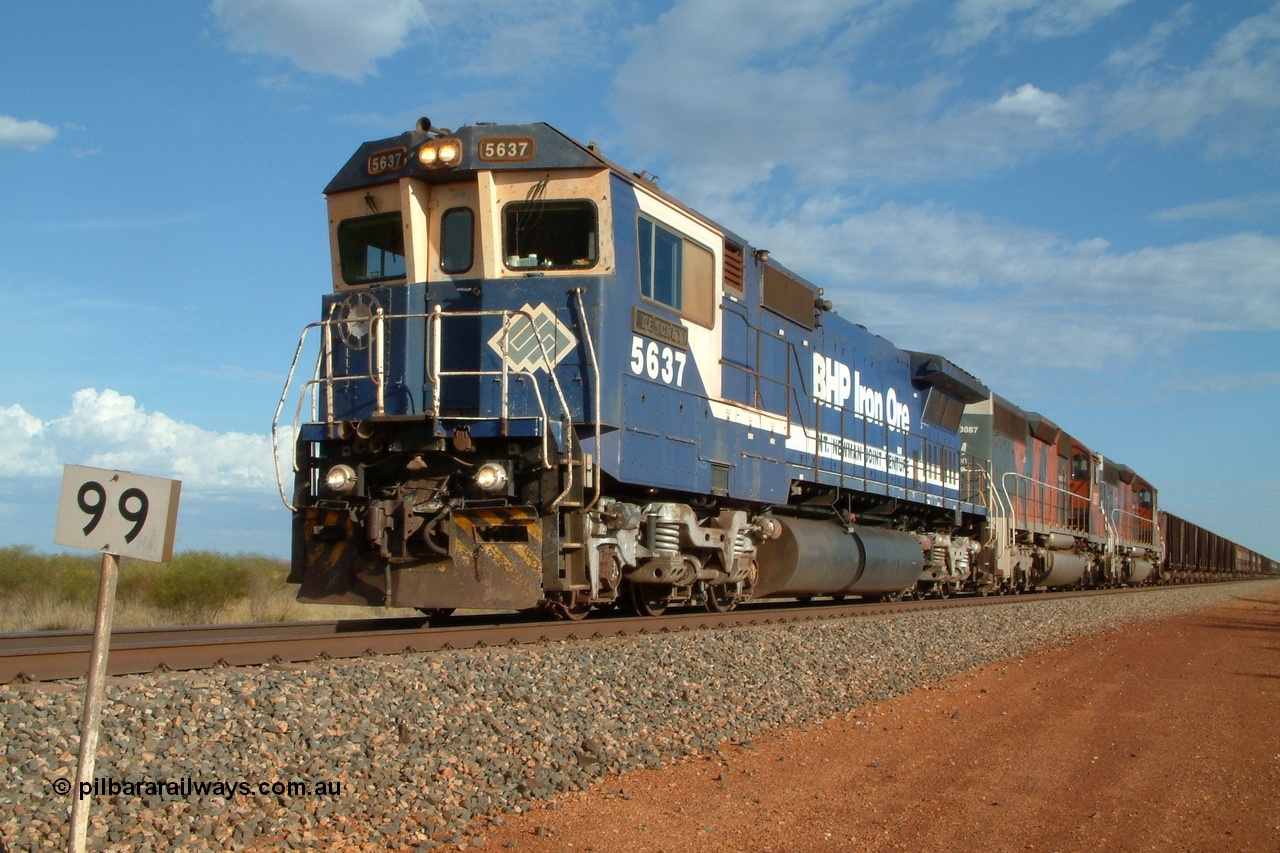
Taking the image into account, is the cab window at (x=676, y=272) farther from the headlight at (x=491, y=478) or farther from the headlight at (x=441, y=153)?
the headlight at (x=491, y=478)

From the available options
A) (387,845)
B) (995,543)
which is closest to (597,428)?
(387,845)

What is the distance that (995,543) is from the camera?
19594 millimetres

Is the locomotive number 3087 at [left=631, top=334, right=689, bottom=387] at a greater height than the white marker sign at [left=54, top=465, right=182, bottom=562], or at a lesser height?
greater

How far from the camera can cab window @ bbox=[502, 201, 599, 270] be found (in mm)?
8672

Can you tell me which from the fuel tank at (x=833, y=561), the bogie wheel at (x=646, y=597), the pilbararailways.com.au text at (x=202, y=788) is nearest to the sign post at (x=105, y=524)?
the pilbararailways.com.au text at (x=202, y=788)

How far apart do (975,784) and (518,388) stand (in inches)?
185

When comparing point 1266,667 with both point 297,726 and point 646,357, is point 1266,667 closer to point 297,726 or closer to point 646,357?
point 646,357

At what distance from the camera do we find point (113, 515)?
3.46m

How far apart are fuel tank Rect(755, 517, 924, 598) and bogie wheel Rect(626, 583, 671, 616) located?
6.06 ft

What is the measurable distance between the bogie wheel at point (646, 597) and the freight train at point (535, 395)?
0.02 meters

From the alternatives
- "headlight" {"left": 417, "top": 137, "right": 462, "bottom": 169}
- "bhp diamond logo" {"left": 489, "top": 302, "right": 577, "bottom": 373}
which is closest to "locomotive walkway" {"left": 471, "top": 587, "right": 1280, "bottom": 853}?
"bhp diamond logo" {"left": 489, "top": 302, "right": 577, "bottom": 373}

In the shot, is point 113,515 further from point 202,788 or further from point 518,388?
point 518,388

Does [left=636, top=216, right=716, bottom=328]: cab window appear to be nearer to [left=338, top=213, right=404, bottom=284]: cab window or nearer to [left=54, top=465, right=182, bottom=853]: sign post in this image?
[left=338, top=213, right=404, bottom=284]: cab window

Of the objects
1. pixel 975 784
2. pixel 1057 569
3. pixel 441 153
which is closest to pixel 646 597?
pixel 441 153
